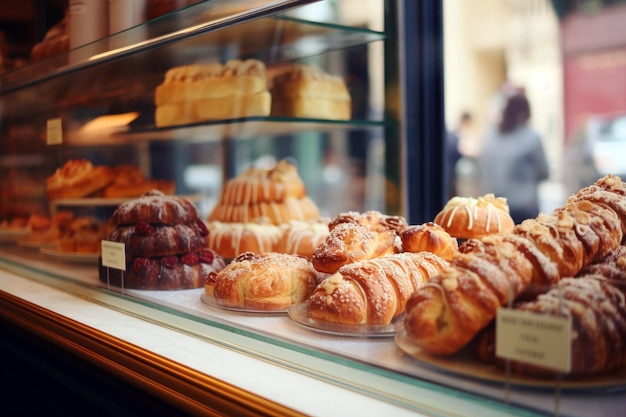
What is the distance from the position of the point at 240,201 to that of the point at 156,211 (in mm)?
490

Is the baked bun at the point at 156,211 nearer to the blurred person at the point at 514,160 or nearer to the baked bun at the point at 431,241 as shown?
the baked bun at the point at 431,241

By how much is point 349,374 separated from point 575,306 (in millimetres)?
386

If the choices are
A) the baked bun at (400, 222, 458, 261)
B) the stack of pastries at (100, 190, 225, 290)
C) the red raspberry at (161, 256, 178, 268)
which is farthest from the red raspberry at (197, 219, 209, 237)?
the baked bun at (400, 222, 458, 261)

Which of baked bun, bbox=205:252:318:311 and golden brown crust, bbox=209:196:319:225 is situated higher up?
golden brown crust, bbox=209:196:319:225

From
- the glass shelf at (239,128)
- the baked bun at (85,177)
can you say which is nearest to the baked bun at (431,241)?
the glass shelf at (239,128)

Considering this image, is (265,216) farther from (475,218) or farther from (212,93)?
(475,218)

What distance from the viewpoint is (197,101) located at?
2.42 m

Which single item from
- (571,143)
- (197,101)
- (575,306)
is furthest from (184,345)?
(571,143)

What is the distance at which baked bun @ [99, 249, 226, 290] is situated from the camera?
1875 mm

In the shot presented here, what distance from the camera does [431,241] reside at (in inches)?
56.4

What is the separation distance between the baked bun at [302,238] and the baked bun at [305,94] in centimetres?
52

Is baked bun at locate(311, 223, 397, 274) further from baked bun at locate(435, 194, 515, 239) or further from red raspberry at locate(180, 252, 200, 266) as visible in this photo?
red raspberry at locate(180, 252, 200, 266)

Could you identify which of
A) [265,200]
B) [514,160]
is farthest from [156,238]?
[514,160]

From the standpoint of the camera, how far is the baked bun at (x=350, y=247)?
1.45 meters
